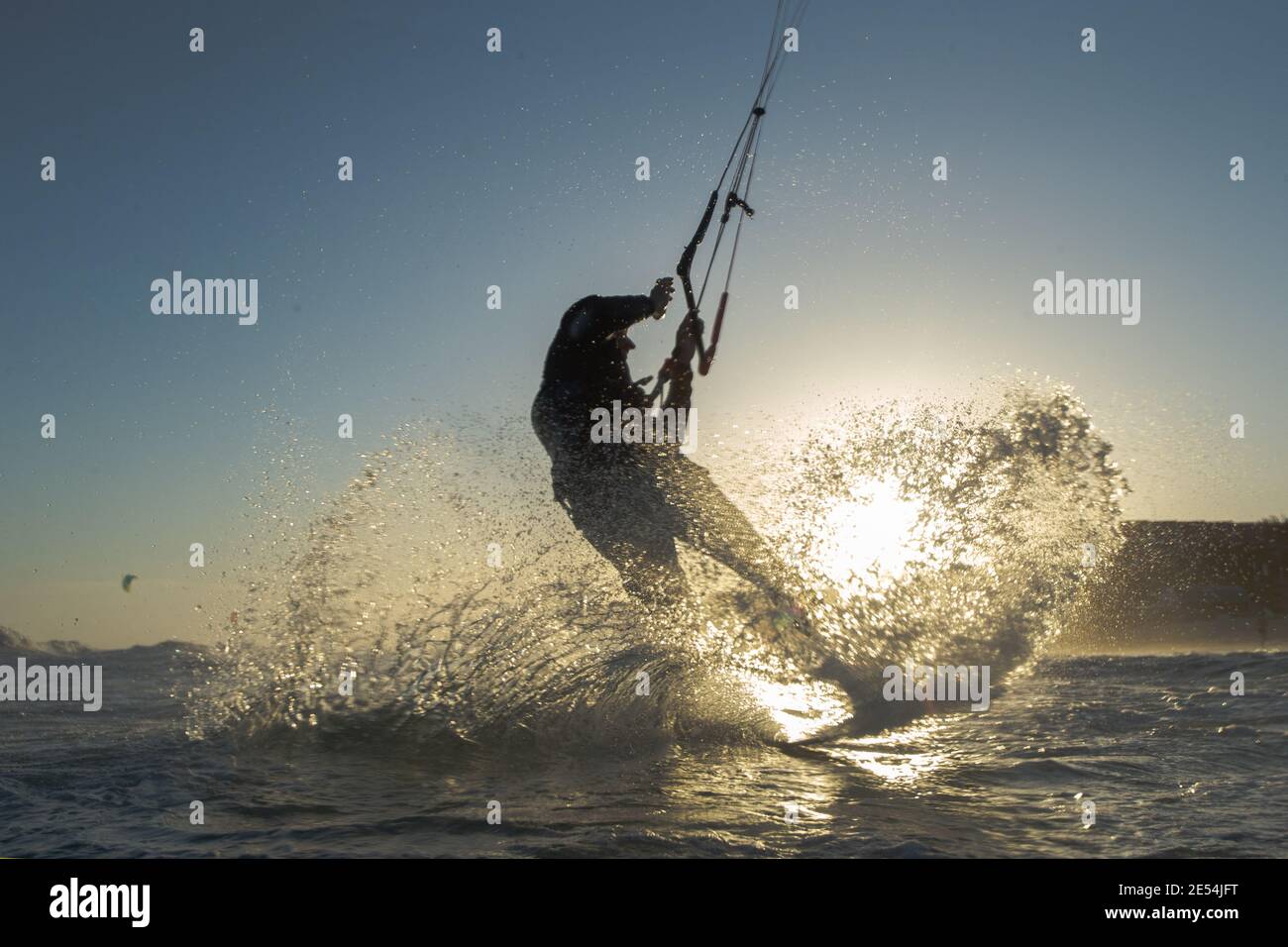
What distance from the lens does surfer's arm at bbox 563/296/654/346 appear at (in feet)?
25.5

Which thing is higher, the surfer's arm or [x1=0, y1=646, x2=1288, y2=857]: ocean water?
the surfer's arm

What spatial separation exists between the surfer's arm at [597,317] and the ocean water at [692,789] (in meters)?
3.16

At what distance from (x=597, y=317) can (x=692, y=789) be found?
3970 millimetres

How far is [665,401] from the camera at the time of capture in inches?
323

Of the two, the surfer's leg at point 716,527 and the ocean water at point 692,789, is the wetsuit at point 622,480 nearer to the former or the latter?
the surfer's leg at point 716,527

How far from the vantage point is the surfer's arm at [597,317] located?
7.77m

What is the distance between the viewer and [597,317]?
777 cm

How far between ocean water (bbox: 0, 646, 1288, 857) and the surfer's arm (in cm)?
316

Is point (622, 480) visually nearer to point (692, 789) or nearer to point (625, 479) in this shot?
point (625, 479)

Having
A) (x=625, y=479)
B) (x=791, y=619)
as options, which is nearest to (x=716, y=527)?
(x=625, y=479)

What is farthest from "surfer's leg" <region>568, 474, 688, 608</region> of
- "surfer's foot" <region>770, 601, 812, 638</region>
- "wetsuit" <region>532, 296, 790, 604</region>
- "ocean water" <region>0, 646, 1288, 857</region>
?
"ocean water" <region>0, 646, 1288, 857</region>

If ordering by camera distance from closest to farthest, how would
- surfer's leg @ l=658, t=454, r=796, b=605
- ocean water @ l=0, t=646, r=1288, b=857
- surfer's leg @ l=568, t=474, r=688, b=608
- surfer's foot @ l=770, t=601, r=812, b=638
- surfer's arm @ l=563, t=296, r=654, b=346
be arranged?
ocean water @ l=0, t=646, r=1288, b=857, surfer's arm @ l=563, t=296, r=654, b=346, surfer's leg @ l=568, t=474, r=688, b=608, surfer's leg @ l=658, t=454, r=796, b=605, surfer's foot @ l=770, t=601, r=812, b=638

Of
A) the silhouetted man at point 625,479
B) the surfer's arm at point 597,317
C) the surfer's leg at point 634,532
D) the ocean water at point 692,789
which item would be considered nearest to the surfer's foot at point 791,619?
the silhouetted man at point 625,479

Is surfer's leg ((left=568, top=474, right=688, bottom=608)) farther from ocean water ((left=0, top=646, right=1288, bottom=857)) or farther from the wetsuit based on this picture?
ocean water ((left=0, top=646, right=1288, bottom=857))
